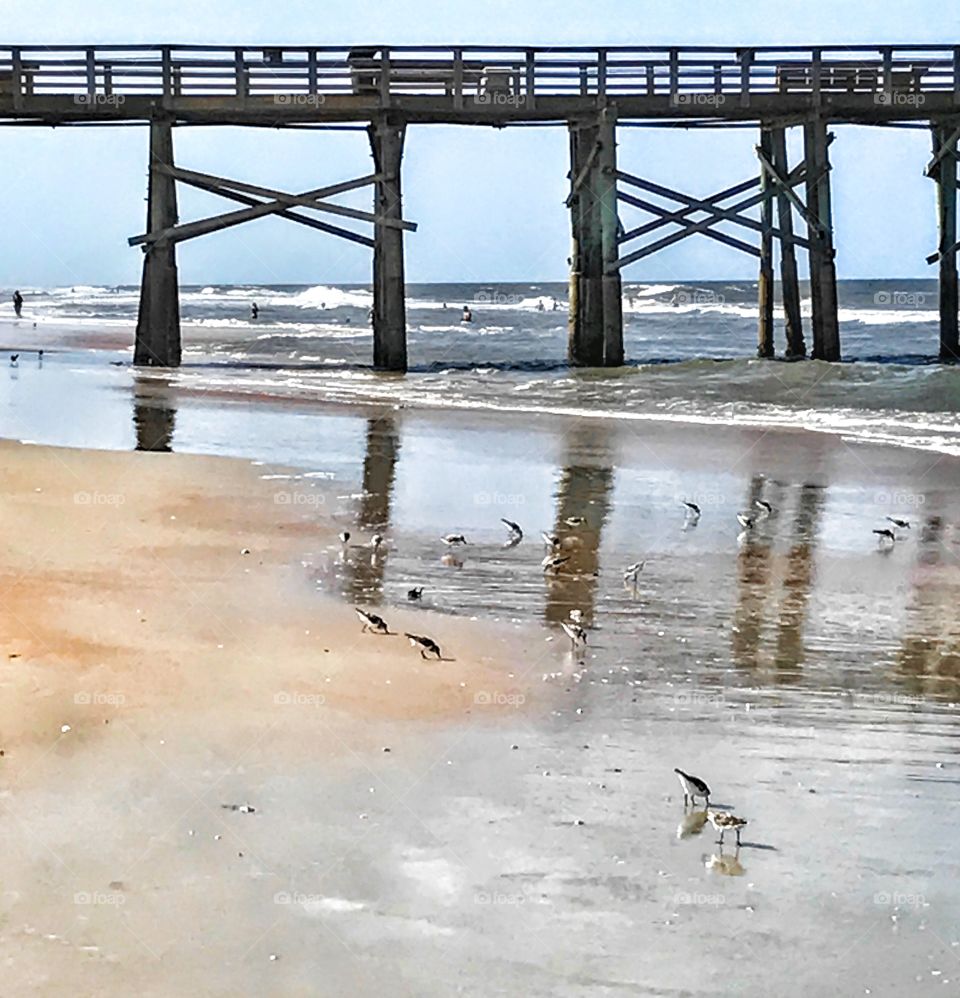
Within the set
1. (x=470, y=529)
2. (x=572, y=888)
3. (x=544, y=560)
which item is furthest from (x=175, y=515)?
(x=572, y=888)

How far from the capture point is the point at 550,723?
6.42 meters

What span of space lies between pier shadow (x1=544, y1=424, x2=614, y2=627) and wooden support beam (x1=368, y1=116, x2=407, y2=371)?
6.99m

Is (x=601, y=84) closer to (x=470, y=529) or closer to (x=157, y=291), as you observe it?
(x=157, y=291)

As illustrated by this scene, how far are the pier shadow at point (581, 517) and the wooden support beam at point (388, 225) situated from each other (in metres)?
6.99

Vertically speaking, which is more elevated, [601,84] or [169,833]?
[601,84]

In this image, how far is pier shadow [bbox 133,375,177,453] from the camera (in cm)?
1517

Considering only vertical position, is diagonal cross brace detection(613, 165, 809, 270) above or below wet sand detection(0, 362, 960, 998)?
above

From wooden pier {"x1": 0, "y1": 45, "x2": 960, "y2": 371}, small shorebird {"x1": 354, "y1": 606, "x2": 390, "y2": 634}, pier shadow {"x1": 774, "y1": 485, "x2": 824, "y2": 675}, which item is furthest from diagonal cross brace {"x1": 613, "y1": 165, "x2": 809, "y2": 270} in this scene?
small shorebird {"x1": 354, "y1": 606, "x2": 390, "y2": 634}

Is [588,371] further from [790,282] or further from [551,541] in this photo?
[551,541]

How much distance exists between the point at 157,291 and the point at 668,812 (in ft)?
63.7

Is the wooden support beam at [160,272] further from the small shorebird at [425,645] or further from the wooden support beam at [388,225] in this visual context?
the small shorebird at [425,645]

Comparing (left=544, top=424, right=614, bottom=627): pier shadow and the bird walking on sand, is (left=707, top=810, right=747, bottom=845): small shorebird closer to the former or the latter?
(left=544, top=424, right=614, bottom=627): pier shadow

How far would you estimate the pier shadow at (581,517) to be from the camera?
8750 millimetres

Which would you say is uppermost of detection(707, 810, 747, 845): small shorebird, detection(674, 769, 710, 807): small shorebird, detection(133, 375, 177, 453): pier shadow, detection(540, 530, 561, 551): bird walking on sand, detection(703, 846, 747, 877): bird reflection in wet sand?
detection(133, 375, 177, 453): pier shadow
